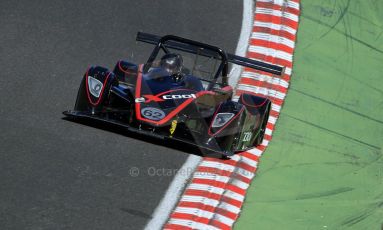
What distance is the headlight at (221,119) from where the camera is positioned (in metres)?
9.53

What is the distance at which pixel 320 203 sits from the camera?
966 centimetres

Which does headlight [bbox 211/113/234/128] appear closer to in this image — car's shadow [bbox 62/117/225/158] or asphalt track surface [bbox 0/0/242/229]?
car's shadow [bbox 62/117/225/158]

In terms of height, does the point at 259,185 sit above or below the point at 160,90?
below

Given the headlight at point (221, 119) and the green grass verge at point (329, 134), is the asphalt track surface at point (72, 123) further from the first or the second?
the green grass verge at point (329, 134)

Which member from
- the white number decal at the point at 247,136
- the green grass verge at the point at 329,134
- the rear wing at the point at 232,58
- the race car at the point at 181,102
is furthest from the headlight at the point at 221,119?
the rear wing at the point at 232,58

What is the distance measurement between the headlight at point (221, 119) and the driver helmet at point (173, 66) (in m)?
0.92

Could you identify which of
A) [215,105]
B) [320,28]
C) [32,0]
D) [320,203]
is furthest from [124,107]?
[320,28]

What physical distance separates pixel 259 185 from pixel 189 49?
2.24 metres

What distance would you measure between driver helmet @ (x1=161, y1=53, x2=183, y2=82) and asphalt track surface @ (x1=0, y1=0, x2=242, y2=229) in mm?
935

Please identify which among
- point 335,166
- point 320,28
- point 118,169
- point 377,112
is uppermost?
point 320,28

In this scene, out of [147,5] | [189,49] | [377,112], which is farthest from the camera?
[147,5]

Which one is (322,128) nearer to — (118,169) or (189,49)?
(189,49)

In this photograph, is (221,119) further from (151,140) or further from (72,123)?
(72,123)

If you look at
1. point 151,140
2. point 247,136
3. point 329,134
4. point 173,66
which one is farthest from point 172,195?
point 329,134
